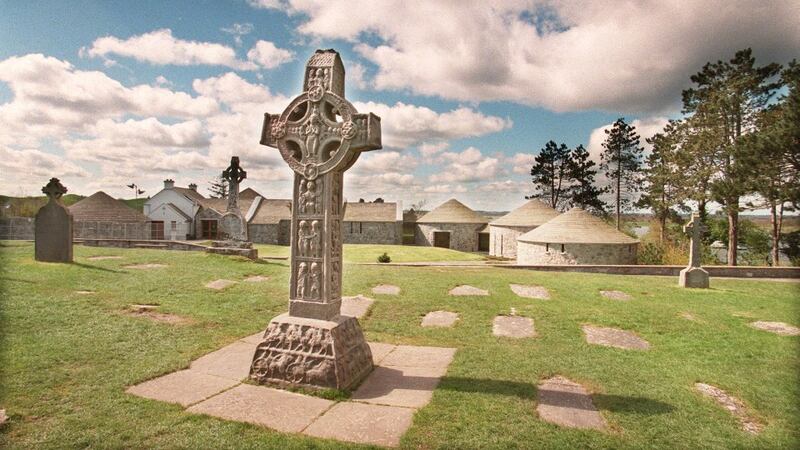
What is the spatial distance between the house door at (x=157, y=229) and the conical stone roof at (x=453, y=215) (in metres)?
24.8

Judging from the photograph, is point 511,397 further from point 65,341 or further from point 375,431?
point 65,341

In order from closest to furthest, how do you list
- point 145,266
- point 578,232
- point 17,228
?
point 145,266, point 578,232, point 17,228

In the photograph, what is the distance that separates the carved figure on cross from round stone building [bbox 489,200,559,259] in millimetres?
18902

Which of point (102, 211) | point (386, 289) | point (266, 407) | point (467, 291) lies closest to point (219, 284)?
point (386, 289)

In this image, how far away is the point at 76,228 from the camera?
31.2 metres

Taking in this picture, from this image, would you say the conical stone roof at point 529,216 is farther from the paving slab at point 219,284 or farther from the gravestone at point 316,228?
the gravestone at point 316,228

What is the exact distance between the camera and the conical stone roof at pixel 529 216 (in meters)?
34.1

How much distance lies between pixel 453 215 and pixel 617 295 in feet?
95.8

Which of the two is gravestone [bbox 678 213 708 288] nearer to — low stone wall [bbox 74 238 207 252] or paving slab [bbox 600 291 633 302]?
paving slab [bbox 600 291 633 302]

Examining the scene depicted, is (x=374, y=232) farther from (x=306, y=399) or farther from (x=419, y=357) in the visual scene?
(x=306, y=399)

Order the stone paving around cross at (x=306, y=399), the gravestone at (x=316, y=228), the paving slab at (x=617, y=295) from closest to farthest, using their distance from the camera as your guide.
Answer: the stone paving around cross at (x=306, y=399)
the gravestone at (x=316, y=228)
the paving slab at (x=617, y=295)

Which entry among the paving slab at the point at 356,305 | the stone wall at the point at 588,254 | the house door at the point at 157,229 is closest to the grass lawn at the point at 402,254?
the stone wall at the point at 588,254

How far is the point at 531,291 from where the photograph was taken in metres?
11.6

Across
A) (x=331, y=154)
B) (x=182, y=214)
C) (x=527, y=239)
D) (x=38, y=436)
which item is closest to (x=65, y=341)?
(x=38, y=436)
